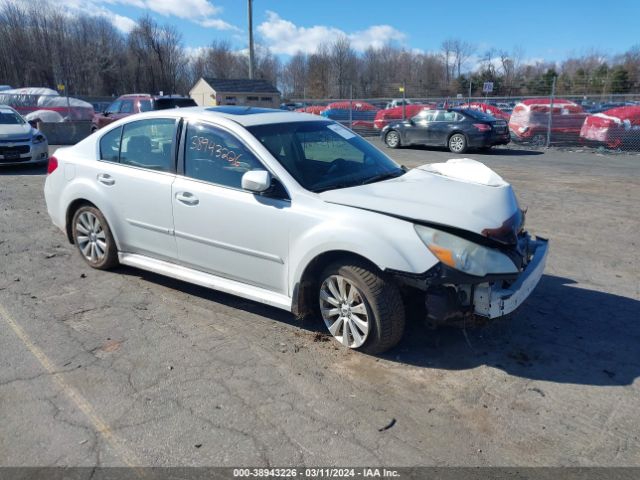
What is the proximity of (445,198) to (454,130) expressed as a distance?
1375 cm

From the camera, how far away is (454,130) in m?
16.6

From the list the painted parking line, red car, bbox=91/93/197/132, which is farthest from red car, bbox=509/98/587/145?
the painted parking line

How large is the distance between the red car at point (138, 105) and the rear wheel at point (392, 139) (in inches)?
272

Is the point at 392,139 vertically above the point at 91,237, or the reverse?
the point at 392,139

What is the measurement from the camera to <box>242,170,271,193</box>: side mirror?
3.74 metres

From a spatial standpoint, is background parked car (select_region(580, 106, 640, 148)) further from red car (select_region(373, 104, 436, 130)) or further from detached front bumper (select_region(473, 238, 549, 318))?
detached front bumper (select_region(473, 238, 549, 318))

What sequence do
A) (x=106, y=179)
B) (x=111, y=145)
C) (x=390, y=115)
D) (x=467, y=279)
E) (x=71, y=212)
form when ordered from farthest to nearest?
(x=390, y=115), (x=71, y=212), (x=111, y=145), (x=106, y=179), (x=467, y=279)

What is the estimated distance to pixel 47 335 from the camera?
156 inches

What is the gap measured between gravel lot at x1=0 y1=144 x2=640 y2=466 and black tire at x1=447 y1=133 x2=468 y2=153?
1175 cm

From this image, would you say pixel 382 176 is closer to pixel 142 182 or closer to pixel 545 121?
pixel 142 182

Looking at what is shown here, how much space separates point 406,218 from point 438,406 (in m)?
1.20

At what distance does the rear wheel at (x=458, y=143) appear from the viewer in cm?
1648

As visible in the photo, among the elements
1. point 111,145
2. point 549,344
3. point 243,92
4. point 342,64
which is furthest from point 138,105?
point 342,64

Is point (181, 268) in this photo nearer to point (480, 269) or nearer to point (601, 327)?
point (480, 269)
